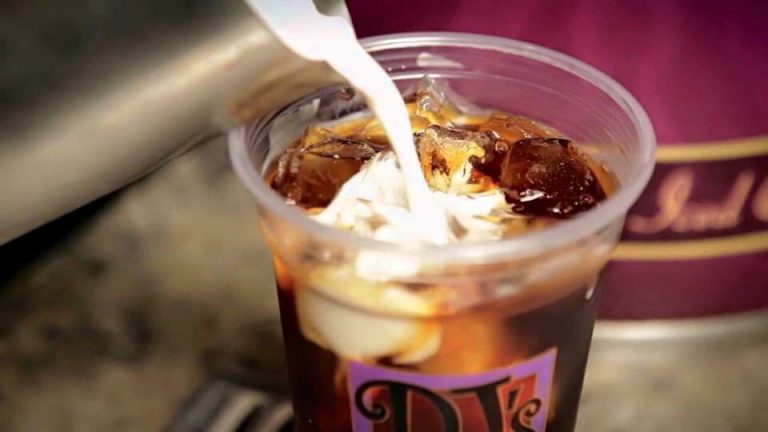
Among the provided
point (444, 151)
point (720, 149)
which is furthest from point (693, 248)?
point (444, 151)

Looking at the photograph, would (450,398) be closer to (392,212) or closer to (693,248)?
(392,212)

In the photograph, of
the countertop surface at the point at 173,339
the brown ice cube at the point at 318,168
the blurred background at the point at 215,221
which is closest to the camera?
the blurred background at the point at 215,221

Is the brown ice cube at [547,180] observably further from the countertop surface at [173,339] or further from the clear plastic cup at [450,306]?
the countertop surface at [173,339]

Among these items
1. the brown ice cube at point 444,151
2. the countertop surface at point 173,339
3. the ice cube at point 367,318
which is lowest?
the countertop surface at point 173,339

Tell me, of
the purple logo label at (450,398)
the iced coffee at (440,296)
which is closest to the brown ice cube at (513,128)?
the iced coffee at (440,296)

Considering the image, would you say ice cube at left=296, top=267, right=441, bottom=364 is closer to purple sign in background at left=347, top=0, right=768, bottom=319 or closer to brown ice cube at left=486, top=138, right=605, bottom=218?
brown ice cube at left=486, top=138, right=605, bottom=218

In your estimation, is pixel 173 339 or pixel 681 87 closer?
pixel 681 87
